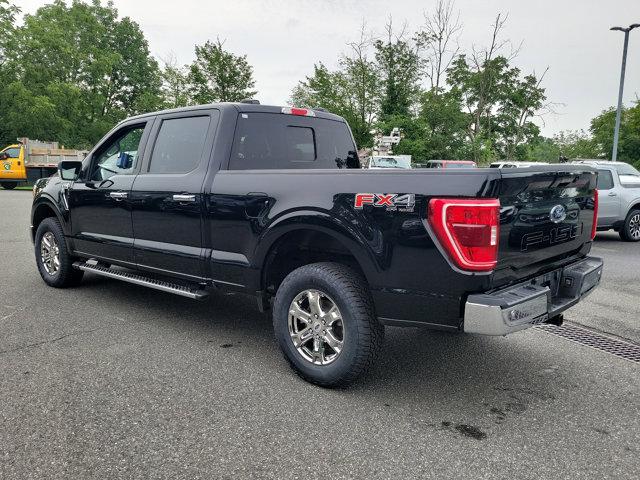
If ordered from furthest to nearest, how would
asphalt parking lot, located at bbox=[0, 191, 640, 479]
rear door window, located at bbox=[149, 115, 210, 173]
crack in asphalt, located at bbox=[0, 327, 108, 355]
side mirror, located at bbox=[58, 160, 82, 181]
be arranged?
side mirror, located at bbox=[58, 160, 82, 181]
rear door window, located at bbox=[149, 115, 210, 173]
crack in asphalt, located at bbox=[0, 327, 108, 355]
asphalt parking lot, located at bbox=[0, 191, 640, 479]

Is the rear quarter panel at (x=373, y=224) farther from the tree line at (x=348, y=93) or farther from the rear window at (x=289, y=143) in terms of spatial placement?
the tree line at (x=348, y=93)

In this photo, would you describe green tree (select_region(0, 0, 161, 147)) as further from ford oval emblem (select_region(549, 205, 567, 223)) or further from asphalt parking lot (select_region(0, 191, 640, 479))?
ford oval emblem (select_region(549, 205, 567, 223))

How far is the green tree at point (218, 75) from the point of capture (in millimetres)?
33438

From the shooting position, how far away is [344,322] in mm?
3209

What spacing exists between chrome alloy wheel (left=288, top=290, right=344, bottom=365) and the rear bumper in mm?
860

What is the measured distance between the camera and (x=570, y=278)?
134 inches

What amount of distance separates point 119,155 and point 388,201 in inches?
124

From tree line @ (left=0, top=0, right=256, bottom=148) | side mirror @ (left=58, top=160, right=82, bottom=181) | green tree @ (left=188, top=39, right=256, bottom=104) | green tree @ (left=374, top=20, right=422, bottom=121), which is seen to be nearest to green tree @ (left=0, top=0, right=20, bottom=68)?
tree line @ (left=0, top=0, right=256, bottom=148)

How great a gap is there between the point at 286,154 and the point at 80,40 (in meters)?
50.1

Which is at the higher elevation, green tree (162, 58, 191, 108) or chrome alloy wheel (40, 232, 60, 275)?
green tree (162, 58, 191, 108)

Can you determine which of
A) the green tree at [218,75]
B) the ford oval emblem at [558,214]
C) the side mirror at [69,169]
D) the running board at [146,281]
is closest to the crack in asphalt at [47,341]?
the running board at [146,281]

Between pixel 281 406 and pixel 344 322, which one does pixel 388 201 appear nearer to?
pixel 344 322

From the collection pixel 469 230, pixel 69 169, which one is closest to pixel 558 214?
pixel 469 230

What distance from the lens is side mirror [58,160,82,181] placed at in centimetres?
548
